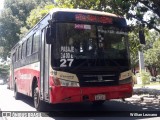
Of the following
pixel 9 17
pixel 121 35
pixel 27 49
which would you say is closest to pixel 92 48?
pixel 121 35

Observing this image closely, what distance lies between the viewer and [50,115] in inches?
403

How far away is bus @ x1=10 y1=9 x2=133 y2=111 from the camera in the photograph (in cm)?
899

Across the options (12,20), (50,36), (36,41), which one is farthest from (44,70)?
(12,20)

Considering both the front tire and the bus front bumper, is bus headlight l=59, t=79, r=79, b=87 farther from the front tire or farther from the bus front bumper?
the front tire

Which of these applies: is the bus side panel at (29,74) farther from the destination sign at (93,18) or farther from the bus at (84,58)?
the destination sign at (93,18)

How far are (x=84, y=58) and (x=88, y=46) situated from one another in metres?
0.43

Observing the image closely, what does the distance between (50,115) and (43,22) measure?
3.30 m

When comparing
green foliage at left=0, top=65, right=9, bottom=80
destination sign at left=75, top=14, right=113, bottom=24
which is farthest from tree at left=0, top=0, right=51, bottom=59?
green foliage at left=0, top=65, right=9, bottom=80

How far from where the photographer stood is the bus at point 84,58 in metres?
8.99

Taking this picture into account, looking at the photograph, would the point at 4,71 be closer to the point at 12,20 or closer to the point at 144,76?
the point at 12,20

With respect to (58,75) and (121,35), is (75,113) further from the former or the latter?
(121,35)

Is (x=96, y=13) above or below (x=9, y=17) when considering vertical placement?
below

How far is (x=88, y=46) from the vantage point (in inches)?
369

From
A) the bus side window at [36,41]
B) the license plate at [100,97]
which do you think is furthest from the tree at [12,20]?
the license plate at [100,97]
